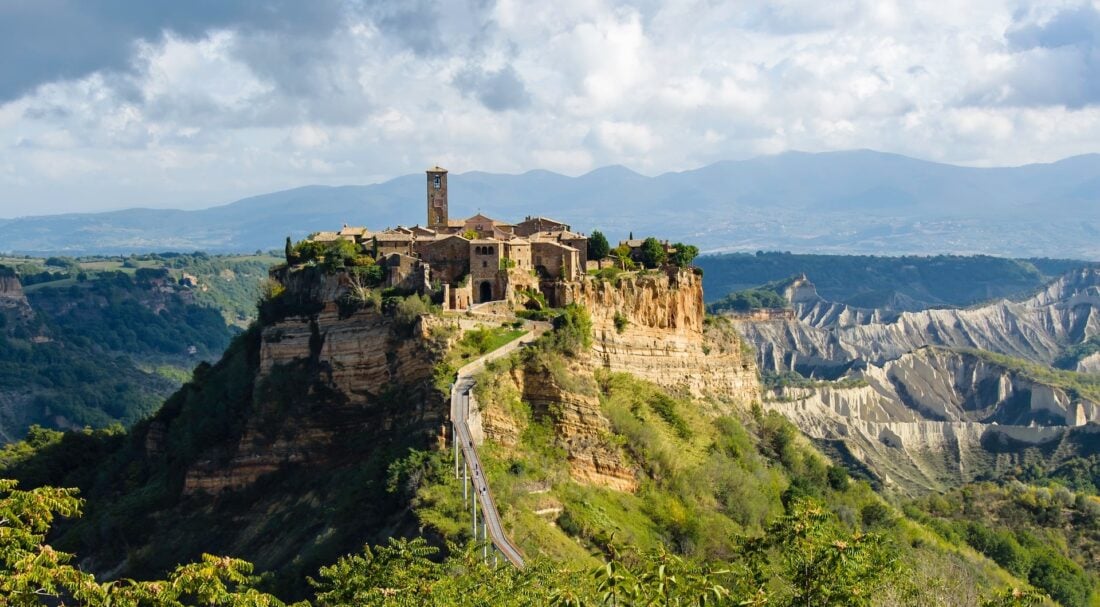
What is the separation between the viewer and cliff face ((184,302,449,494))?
45906 mm

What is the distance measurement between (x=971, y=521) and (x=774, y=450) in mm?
14316

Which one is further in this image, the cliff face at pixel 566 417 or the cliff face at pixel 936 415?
the cliff face at pixel 936 415

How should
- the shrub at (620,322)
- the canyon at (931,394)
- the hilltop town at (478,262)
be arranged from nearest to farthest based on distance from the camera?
the hilltop town at (478,262) < the shrub at (620,322) < the canyon at (931,394)

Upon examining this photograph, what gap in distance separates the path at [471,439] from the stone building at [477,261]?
3.31m

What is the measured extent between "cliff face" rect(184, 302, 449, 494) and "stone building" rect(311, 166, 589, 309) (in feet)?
9.47

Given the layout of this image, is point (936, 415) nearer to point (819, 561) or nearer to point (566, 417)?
point (566, 417)

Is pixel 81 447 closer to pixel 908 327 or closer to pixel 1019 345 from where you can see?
pixel 908 327

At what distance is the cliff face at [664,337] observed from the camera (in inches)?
2076

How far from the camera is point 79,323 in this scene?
574 ft

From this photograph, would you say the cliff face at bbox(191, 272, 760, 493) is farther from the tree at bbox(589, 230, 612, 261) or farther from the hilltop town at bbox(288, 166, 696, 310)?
the tree at bbox(589, 230, 612, 261)

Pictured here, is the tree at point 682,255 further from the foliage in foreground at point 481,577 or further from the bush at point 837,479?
the foliage in foreground at point 481,577

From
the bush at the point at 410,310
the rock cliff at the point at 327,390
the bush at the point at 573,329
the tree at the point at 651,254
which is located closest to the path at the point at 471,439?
the bush at the point at 573,329

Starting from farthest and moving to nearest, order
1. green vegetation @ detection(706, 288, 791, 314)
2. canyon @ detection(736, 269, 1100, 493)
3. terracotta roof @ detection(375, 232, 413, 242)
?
green vegetation @ detection(706, 288, 791, 314)
canyon @ detection(736, 269, 1100, 493)
terracotta roof @ detection(375, 232, 413, 242)

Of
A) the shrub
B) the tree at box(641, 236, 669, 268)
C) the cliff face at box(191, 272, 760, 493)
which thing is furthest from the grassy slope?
the tree at box(641, 236, 669, 268)
